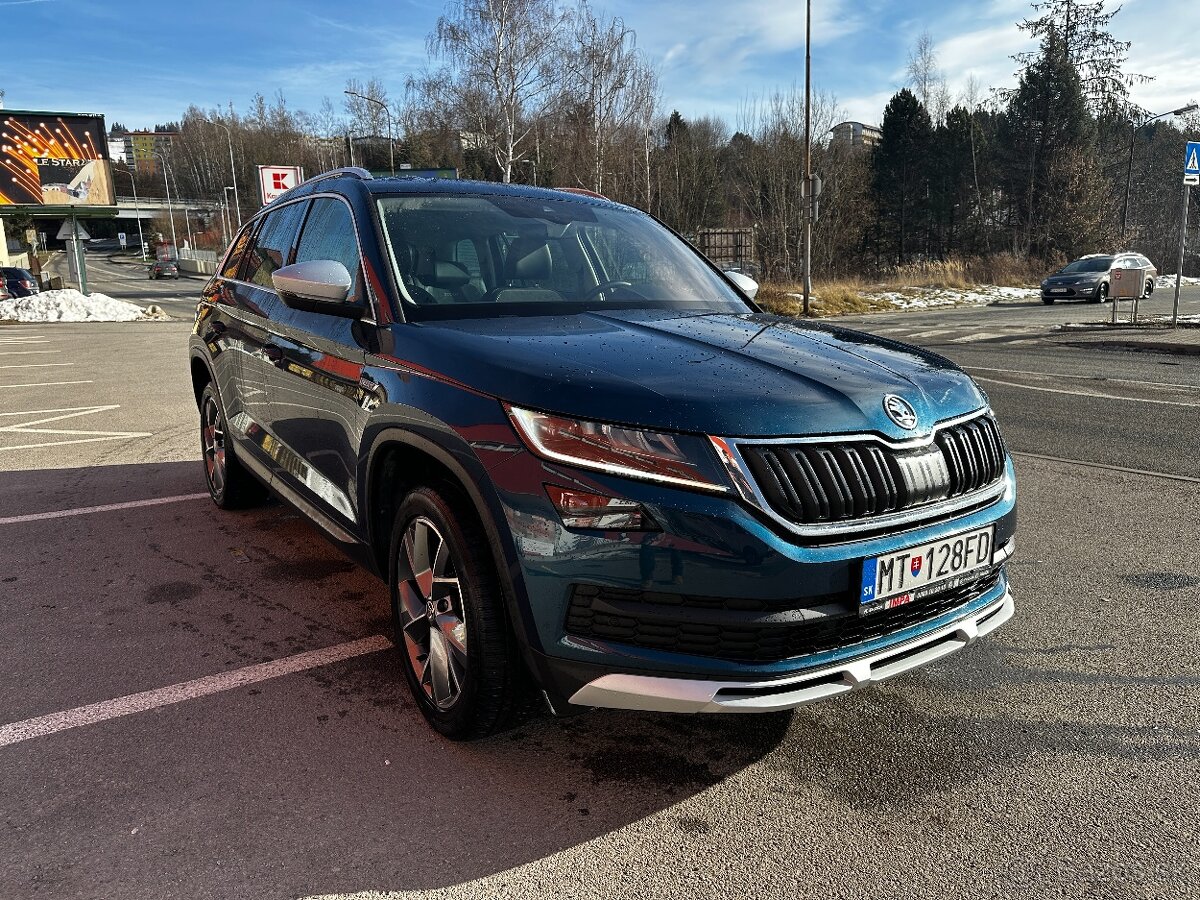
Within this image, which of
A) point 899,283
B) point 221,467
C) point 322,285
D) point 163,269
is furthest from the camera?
point 163,269

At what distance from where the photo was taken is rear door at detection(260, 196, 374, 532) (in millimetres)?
3105

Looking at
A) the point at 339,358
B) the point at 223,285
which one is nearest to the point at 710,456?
the point at 339,358

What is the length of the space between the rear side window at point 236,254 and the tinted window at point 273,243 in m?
0.21

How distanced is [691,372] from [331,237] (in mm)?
1952

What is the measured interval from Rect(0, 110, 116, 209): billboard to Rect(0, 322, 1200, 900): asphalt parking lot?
40.5 metres

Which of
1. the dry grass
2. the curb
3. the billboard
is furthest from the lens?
the billboard

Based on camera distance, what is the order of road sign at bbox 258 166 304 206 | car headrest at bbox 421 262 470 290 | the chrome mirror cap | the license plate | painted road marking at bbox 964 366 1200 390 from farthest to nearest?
road sign at bbox 258 166 304 206 < painted road marking at bbox 964 366 1200 390 < car headrest at bbox 421 262 470 290 < the chrome mirror cap < the license plate

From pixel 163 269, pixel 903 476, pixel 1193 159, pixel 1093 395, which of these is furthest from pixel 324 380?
pixel 163 269

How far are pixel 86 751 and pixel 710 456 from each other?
7.04 ft

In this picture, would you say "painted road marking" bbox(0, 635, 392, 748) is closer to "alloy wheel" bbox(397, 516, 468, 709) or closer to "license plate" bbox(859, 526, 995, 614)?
"alloy wheel" bbox(397, 516, 468, 709)

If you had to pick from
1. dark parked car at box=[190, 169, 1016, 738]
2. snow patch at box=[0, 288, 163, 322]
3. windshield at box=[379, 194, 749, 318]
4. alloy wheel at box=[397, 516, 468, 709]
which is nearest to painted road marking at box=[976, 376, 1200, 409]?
windshield at box=[379, 194, 749, 318]

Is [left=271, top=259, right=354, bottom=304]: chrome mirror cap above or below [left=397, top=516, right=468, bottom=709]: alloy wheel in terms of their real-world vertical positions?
above

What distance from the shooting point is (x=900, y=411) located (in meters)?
2.39

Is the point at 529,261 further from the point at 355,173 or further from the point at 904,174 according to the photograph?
the point at 904,174
